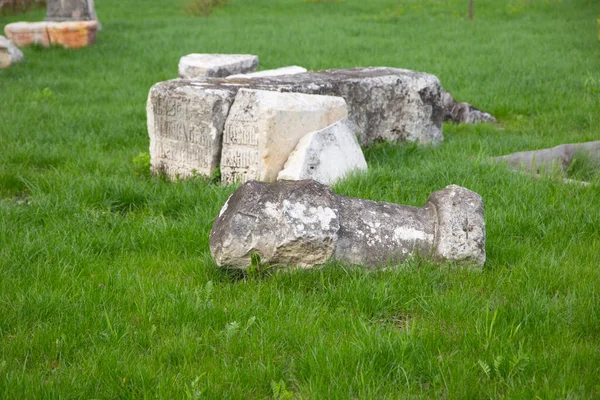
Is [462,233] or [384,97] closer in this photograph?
[462,233]

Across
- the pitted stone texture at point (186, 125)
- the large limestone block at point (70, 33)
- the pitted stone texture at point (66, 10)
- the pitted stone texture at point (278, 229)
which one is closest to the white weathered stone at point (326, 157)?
the pitted stone texture at point (186, 125)

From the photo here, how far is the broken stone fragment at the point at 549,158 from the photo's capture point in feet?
17.8

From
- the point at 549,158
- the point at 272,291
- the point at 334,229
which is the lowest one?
the point at 272,291

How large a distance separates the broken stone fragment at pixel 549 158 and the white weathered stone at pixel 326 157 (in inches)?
48.7

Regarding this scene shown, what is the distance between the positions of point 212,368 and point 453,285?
137 cm

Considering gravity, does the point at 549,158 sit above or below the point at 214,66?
below

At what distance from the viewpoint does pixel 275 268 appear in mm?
3568

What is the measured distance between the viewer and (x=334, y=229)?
3.50 m

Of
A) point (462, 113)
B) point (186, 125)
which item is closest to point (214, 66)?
point (186, 125)

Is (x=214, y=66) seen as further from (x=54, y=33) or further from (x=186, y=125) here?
(x=54, y=33)

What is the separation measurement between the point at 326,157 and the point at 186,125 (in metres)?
1.20

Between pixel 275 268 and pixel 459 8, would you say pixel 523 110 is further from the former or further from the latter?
pixel 459 8

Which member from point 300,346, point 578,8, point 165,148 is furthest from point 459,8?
point 300,346

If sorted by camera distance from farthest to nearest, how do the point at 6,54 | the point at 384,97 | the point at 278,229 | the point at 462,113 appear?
the point at 6,54 → the point at 462,113 → the point at 384,97 → the point at 278,229
